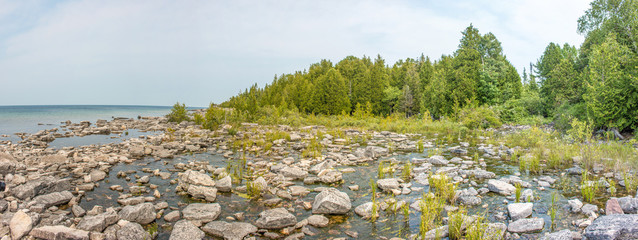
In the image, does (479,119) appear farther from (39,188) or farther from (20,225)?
(20,225)

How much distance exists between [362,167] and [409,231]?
492 centimetres

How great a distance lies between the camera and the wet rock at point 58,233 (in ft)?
15.6

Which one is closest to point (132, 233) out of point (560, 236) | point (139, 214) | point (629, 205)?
point (139, 214)

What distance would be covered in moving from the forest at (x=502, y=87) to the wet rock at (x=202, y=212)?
684 inches

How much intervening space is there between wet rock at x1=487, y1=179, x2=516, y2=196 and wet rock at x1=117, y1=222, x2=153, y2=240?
24.4 ft

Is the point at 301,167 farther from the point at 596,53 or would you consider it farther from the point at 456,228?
the point at 596,53

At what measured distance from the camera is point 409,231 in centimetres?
534

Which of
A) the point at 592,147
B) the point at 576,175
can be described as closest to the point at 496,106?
the point at 592,147

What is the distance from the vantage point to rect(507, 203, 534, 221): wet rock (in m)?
5.68

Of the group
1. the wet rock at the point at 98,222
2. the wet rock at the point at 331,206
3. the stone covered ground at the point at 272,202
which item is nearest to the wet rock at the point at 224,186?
the stone covered ground at the point at 272,202

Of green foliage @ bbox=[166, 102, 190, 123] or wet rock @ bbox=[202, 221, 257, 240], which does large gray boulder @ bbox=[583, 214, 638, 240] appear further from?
green foliage @ bbox=[166, 102, 190, 123]

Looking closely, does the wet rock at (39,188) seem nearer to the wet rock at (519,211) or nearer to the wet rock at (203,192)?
the wet rock at (203,192)

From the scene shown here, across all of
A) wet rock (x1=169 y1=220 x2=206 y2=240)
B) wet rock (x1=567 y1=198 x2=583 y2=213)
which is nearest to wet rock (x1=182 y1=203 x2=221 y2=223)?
wet rock (x1=169 y1=220 x2=206 y2=240)

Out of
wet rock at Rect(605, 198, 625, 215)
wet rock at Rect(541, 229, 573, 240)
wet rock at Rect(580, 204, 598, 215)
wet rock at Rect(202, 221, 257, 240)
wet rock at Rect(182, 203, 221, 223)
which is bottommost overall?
wet rock at Rect(202, 221, 257, 240)
